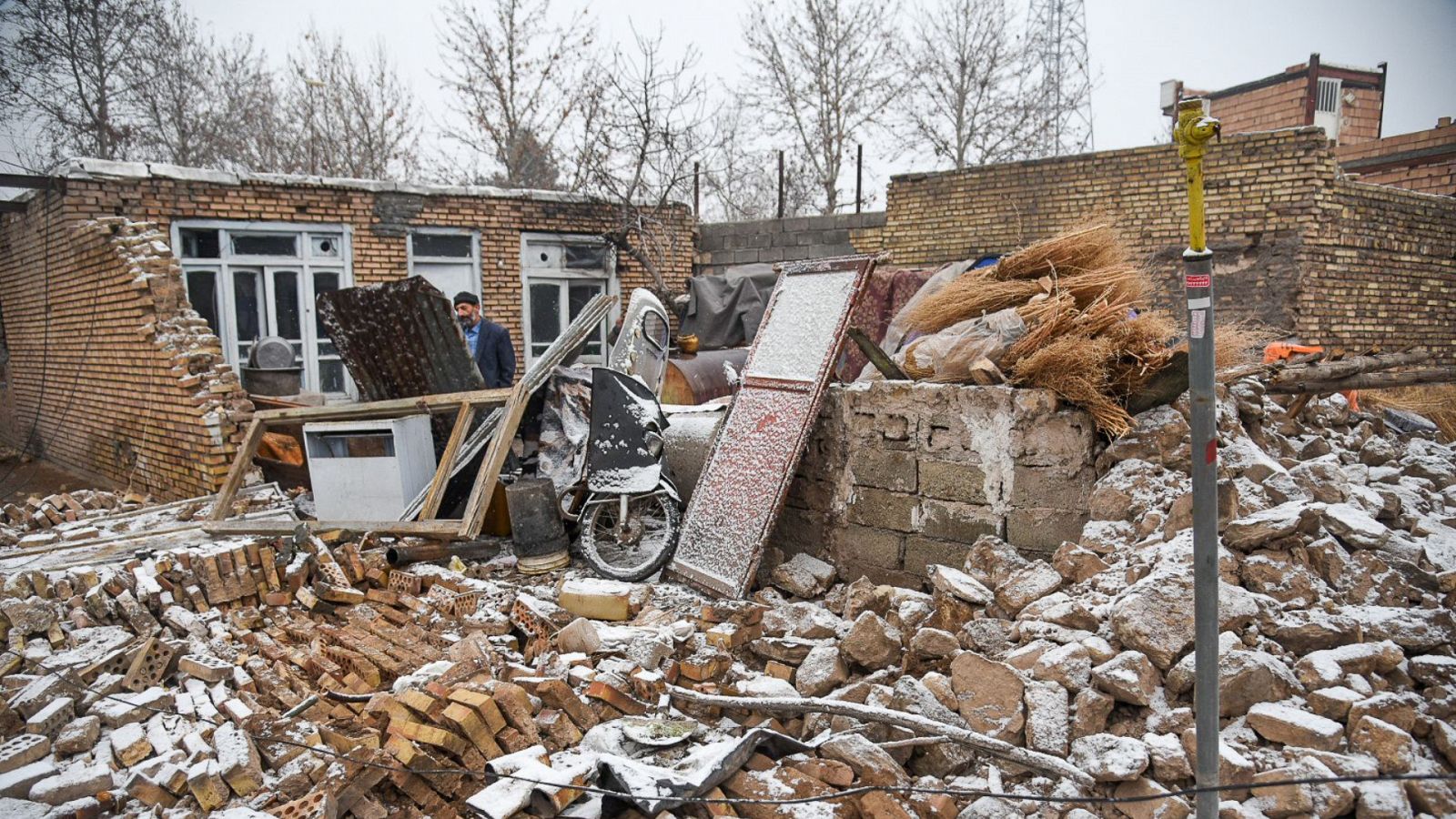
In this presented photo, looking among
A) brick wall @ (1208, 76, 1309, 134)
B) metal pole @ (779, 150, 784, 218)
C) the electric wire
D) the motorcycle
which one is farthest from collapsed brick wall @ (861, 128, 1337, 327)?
brick wall @ (1208, 76, 1309, 134)

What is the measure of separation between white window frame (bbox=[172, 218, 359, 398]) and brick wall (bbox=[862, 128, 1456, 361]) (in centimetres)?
756

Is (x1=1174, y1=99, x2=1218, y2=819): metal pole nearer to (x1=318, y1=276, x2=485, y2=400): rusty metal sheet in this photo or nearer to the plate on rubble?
the plate on rubble

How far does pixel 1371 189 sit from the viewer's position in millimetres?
9766

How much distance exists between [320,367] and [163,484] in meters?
2.55

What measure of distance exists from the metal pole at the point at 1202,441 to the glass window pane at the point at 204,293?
35.6 feet

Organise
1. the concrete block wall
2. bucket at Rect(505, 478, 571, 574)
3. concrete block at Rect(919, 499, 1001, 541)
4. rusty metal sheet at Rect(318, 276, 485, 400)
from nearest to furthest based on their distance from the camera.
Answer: the concrete block wall, concrete block at Rect(919, 499, 1001, 541), bucket at Rect(505, 478, 571, 574), rusty metal sheet at Rect(318, 276, 485, 400)

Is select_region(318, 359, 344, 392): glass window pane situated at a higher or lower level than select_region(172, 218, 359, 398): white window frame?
lower

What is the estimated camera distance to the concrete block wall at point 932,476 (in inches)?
171

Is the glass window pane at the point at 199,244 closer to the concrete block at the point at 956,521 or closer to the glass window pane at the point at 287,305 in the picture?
the glass window pane at the point at 287,305

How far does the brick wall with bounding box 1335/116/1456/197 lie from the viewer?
13.7 metres

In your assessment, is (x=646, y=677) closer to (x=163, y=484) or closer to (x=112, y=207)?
(x=163, y=484)

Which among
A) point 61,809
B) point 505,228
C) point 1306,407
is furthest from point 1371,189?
point 61,809

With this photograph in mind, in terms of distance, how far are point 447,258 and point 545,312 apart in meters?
1.56

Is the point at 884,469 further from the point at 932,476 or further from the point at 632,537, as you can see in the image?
the point at 632,537
